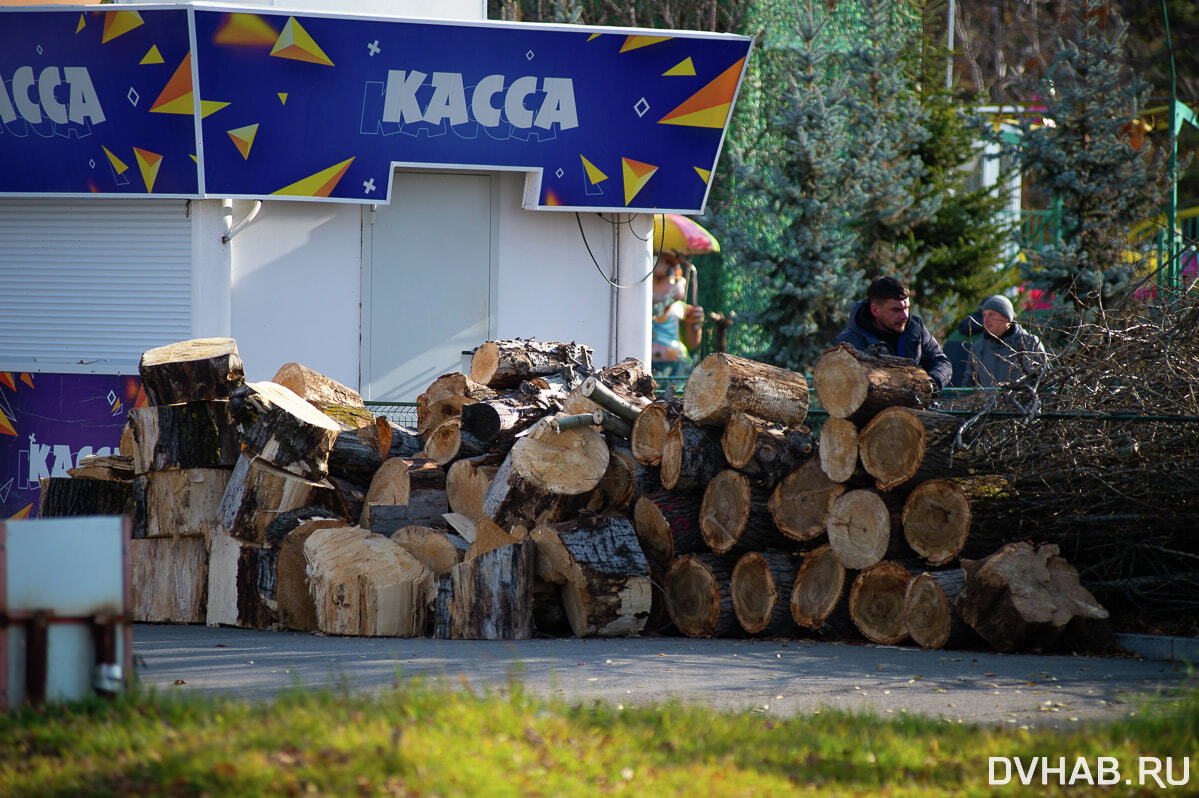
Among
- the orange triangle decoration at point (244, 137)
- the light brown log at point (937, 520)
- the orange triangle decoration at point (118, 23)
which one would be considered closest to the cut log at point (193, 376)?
the orange triangle decoration at point (244, 137)

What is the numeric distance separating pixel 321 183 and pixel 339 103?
0.73 meters

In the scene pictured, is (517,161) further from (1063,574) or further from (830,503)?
(1063,574)

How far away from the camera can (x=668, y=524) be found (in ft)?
26.2

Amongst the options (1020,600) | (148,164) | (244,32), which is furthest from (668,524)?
(148,164)

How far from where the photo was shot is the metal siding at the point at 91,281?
465 inches

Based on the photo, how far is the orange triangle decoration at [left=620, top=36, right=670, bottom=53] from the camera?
40.1 ft

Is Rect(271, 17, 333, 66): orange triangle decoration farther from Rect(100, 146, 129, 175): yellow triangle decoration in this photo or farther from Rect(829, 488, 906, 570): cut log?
Rect(829, 488, 906, 570): cut log

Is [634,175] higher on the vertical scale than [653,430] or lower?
higher

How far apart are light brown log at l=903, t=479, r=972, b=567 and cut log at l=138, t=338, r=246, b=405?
4254 millimetres

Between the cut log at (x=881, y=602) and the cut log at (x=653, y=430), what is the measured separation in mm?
1495

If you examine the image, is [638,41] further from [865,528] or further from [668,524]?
[865,528]

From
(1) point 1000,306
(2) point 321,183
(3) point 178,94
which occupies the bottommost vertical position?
(1) point 1000,306

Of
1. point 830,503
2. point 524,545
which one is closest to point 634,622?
point 524,545

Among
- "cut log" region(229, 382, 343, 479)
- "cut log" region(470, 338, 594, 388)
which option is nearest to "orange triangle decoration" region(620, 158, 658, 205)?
"cut log" region(470, 338, 594, 388)
